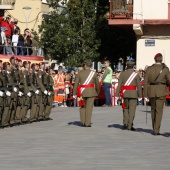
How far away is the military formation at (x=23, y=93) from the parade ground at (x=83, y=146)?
448 mm

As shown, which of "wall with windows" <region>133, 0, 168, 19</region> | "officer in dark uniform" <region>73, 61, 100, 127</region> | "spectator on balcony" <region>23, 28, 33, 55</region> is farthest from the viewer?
"wall with windows" <region>133, 0, 168, 19</region>

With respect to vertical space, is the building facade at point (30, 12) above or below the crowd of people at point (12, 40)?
above

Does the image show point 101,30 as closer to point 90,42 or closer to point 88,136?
point 90,42

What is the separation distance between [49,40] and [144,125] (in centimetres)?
2206

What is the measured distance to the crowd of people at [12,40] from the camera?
3603cm

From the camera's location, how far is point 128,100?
24.5m

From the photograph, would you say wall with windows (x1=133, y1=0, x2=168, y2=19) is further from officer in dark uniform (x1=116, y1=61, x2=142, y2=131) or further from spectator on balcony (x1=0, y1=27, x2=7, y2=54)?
officer in dark uniform (x1=116, y1=61, x2=142, y2=131)

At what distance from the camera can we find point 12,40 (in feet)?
122

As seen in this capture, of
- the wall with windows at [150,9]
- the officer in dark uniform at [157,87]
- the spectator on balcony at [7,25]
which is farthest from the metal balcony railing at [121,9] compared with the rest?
the officer in dark uniform at [157,87]

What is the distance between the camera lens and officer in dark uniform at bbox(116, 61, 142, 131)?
24344 millimetres

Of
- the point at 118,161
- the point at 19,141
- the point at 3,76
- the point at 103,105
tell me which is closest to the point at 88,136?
the point at 19,141

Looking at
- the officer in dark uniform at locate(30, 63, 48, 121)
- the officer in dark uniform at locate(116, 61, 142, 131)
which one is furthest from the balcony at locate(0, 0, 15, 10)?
the officer in dark uniform at locate(116, 61, 142, 131)

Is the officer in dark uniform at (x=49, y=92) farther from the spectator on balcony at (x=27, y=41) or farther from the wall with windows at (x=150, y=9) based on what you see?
Answer: the wall with windows at (x=150, y=9)

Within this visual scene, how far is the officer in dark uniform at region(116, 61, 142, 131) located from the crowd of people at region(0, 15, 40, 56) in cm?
1146
